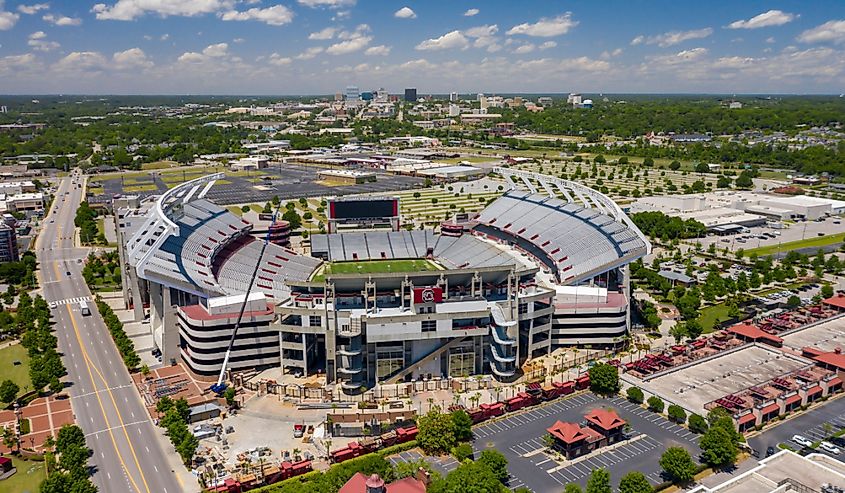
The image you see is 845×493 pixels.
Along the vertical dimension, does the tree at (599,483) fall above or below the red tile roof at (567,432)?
above

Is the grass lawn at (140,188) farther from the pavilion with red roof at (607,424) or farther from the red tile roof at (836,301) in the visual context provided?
the red tile roof at (836,301)

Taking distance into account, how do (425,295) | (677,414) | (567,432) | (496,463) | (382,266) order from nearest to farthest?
1. (496,463)
2. (567,432)
3. (677,414)
4. (425,295)
5. (382,266)

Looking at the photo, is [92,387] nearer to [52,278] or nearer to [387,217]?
[52,278]

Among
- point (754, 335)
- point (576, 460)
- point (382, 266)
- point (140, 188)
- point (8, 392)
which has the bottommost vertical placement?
point (576, 460)

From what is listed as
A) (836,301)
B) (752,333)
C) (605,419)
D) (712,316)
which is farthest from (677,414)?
(836,301)

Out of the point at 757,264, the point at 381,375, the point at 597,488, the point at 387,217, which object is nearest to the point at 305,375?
the point at 381,375

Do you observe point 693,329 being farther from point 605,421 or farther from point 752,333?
point 605,421

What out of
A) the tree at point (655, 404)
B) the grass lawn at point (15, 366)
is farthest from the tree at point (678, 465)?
the grass lawn at point (15, 366)
